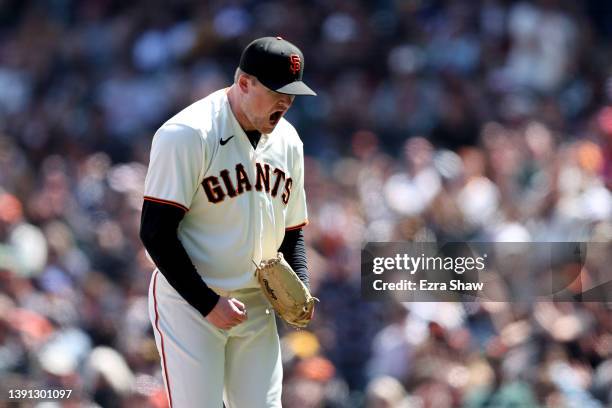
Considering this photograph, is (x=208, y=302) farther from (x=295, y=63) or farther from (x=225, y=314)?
(x=295, y=63)

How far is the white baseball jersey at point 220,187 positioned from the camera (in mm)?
3146

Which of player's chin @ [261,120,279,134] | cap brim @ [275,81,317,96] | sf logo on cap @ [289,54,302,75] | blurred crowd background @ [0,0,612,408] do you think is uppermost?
sf logo on cap @ [289,54,302,75]

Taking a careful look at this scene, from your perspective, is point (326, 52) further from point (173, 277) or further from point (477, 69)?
point (173, 277)

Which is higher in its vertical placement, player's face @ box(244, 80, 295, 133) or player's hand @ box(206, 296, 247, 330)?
player's face @ box(244, 80, 295, 133)

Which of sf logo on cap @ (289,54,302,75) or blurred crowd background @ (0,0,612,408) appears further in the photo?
blurred crowd background @ (0,0,612,408)

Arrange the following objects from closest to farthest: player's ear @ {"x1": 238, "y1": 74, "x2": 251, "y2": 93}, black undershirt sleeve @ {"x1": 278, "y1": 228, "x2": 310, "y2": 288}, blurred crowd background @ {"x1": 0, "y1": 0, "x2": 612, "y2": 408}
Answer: player's ear @ {"x1": 238, "y1": 74, "x2": 251, "y2": 93}
black undershirt sleeve @ {"x1": 278, "y1": 228, "x2": 310, "y2": 288}
blurred crowd background @ {"x1": 0, "y1": 0, "x2": 612, "y2": 408}

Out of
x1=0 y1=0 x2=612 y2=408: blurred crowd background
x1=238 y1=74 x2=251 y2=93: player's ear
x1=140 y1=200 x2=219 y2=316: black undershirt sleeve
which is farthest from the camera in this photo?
x1=0 y1=0 x2=612 y2=408: blurred crowd background

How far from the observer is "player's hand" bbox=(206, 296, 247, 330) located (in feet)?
10.4

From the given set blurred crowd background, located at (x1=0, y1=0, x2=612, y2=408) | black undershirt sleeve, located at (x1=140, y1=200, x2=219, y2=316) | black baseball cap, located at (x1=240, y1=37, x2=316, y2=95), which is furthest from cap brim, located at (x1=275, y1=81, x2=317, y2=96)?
blurred crowd background, located at (x1=0, y1=0, x2=612, y2=408)

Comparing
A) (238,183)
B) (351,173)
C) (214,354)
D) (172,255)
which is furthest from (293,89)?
(351,173)

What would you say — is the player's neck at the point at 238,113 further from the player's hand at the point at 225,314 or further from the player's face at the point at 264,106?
the player's hand at the point at 225,314

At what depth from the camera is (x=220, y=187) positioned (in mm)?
3246

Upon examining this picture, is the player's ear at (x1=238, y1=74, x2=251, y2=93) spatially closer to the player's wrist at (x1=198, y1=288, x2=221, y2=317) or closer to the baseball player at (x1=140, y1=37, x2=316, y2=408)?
the baseball player at (x1=140, y1=37, x2=316, y2=408)

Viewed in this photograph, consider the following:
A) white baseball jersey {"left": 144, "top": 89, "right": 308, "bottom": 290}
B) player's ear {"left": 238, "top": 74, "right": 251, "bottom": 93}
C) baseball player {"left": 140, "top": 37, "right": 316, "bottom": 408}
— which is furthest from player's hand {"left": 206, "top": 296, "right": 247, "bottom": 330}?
player's ear {"left": 238, "top": 74, "right": 251, "bottom": 93}
